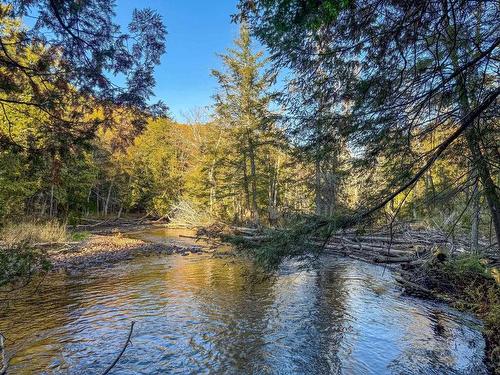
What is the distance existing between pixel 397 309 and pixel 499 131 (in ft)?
15.6

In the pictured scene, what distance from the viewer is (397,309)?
760 cm

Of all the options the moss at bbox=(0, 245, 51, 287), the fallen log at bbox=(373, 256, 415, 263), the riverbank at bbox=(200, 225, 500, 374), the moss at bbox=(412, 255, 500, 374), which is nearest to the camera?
the riverbank at bbox=(200, 225, 500, 374)

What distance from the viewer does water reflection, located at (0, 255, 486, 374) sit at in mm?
5172

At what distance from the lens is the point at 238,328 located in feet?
21.3

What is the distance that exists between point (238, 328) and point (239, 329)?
5 centimetres

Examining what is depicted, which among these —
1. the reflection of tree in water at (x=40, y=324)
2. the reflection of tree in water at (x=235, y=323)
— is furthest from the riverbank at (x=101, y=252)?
the reflection of tree in water at (x=235, y=323)

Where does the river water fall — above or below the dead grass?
below

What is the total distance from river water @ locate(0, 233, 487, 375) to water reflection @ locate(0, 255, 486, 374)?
0.06 feet

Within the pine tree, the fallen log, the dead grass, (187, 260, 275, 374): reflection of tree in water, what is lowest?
(187, 260, 275, 374): reflection of tree in water

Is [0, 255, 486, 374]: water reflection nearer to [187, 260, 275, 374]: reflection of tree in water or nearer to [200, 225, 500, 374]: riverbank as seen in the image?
[187, 260, 275, 374]: reflection of tree in water

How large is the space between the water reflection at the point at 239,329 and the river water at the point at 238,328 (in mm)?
18

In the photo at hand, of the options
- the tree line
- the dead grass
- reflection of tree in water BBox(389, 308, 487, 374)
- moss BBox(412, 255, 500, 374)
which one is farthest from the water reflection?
the dead grass

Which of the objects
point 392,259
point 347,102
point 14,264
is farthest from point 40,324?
point 392,259

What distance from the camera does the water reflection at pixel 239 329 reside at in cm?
517
